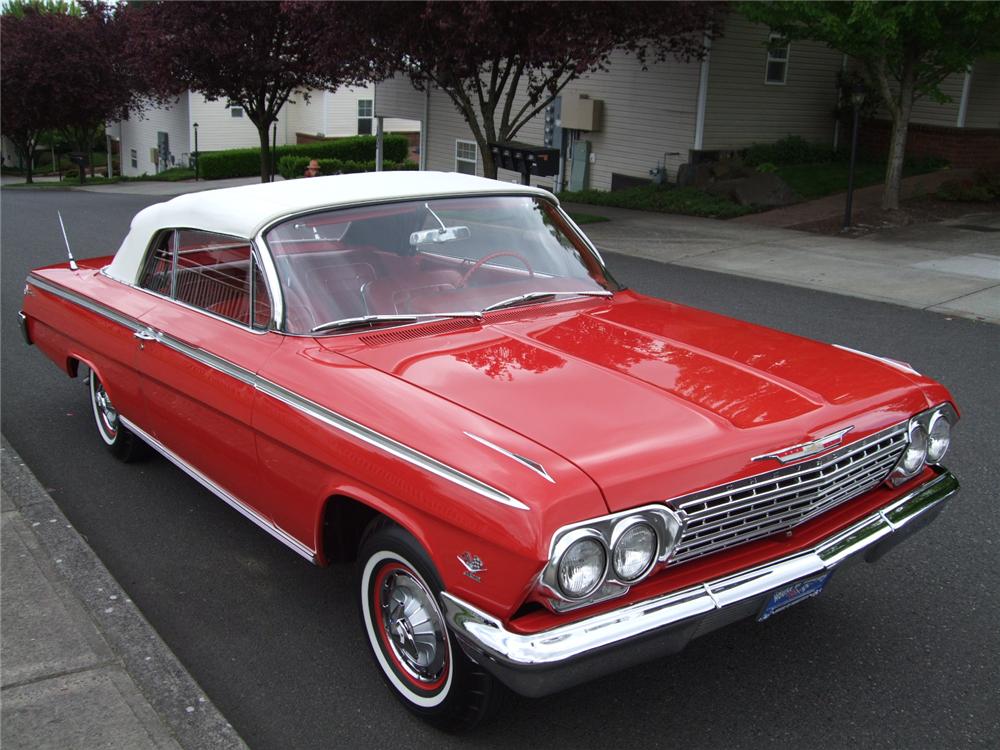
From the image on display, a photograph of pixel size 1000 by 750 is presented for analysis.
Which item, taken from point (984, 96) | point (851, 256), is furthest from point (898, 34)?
point (984, 96)

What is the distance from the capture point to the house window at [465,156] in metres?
25.9

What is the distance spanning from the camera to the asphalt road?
3.23 meters

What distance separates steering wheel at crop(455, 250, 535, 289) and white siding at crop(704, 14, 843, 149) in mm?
16594

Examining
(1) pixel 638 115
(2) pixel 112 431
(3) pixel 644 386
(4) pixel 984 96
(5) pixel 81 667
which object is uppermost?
(4) pixel 984 96

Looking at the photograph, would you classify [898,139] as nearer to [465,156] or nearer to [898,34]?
[898,34]

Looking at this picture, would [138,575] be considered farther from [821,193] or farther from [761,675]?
[821,193]

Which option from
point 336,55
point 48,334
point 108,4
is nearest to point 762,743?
point 48,334

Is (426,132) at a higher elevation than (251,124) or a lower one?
lower

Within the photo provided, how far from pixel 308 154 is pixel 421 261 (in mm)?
34127

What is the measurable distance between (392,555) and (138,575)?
70.1 inches

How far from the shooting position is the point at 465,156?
86.0ft

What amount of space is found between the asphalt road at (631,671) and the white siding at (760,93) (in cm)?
1536

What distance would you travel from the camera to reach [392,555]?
124 inches

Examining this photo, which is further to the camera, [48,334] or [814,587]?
[48,334]
